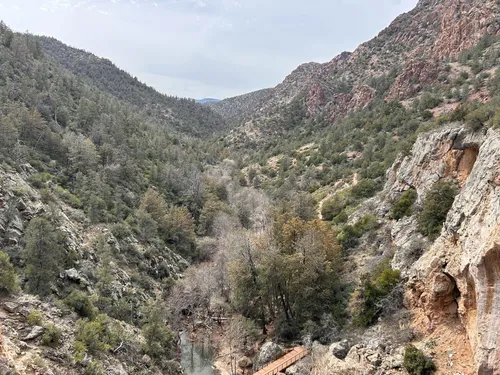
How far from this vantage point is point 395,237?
2808cm

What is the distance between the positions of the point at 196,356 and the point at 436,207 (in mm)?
22733

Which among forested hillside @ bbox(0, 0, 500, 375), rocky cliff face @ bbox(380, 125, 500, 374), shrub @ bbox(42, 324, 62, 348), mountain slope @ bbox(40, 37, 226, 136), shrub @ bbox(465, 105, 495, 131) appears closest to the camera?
rocky cliff face @ bbox(380, 125, 500, 374)

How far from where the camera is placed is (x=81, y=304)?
2598 cm

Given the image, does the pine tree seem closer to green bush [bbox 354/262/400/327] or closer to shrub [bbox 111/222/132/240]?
shrub [bbox 111/222/132/240]

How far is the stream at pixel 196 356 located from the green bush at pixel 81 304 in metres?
8.83

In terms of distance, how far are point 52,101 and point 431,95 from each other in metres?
62.7

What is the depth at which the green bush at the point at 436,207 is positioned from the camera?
2345 cm

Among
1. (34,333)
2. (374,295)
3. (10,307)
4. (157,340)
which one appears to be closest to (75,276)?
(157,340)

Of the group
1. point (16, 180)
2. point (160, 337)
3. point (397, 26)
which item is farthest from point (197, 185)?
point (397, 26)

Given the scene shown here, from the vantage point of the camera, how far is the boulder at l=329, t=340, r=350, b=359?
21969 mm

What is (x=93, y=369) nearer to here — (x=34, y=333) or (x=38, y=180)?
(x=34, y=333)

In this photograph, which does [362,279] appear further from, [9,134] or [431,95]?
[431,95]

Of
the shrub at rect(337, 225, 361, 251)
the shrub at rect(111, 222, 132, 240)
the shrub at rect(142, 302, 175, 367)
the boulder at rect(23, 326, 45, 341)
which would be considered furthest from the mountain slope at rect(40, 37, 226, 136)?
the boulder at rect(23, 326, 45, 341)

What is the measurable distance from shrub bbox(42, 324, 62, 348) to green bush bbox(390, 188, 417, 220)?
83.1ft
